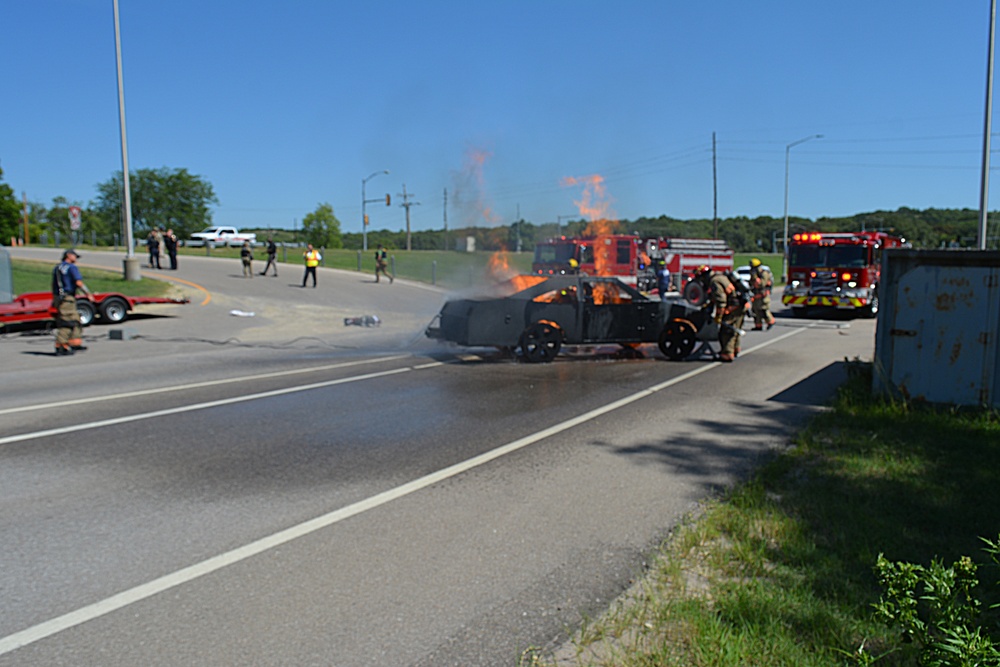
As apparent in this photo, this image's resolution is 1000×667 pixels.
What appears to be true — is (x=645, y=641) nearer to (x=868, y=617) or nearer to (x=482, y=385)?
(x=868, y=617)

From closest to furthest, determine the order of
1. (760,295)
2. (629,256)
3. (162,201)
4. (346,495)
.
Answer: (346,495) → (760,295) → (629,256) → (162,201)

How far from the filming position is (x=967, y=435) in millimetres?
7277

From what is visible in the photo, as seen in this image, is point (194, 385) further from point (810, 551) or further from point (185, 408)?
point (810, 551)

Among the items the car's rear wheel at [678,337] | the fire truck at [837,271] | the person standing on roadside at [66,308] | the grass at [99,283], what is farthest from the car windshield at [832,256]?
the person standing on roadside at [66,308]

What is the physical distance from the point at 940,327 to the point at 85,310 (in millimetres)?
16544

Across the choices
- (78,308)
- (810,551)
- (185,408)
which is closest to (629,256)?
(78,308)

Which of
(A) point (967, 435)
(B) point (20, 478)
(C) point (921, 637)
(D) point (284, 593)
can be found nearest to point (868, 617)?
(C) point (921, 637)

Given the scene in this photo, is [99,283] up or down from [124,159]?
down

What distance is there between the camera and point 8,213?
7725 centimetres

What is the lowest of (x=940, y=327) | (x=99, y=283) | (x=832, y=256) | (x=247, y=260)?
(x=940, y=327)

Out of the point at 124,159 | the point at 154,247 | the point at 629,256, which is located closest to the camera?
the point at 124,159

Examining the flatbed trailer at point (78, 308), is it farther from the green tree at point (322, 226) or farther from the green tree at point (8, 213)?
the green tree at point (322, 226)

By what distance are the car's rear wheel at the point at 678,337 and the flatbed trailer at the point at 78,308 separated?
38.4 feet

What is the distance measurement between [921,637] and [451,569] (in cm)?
241
